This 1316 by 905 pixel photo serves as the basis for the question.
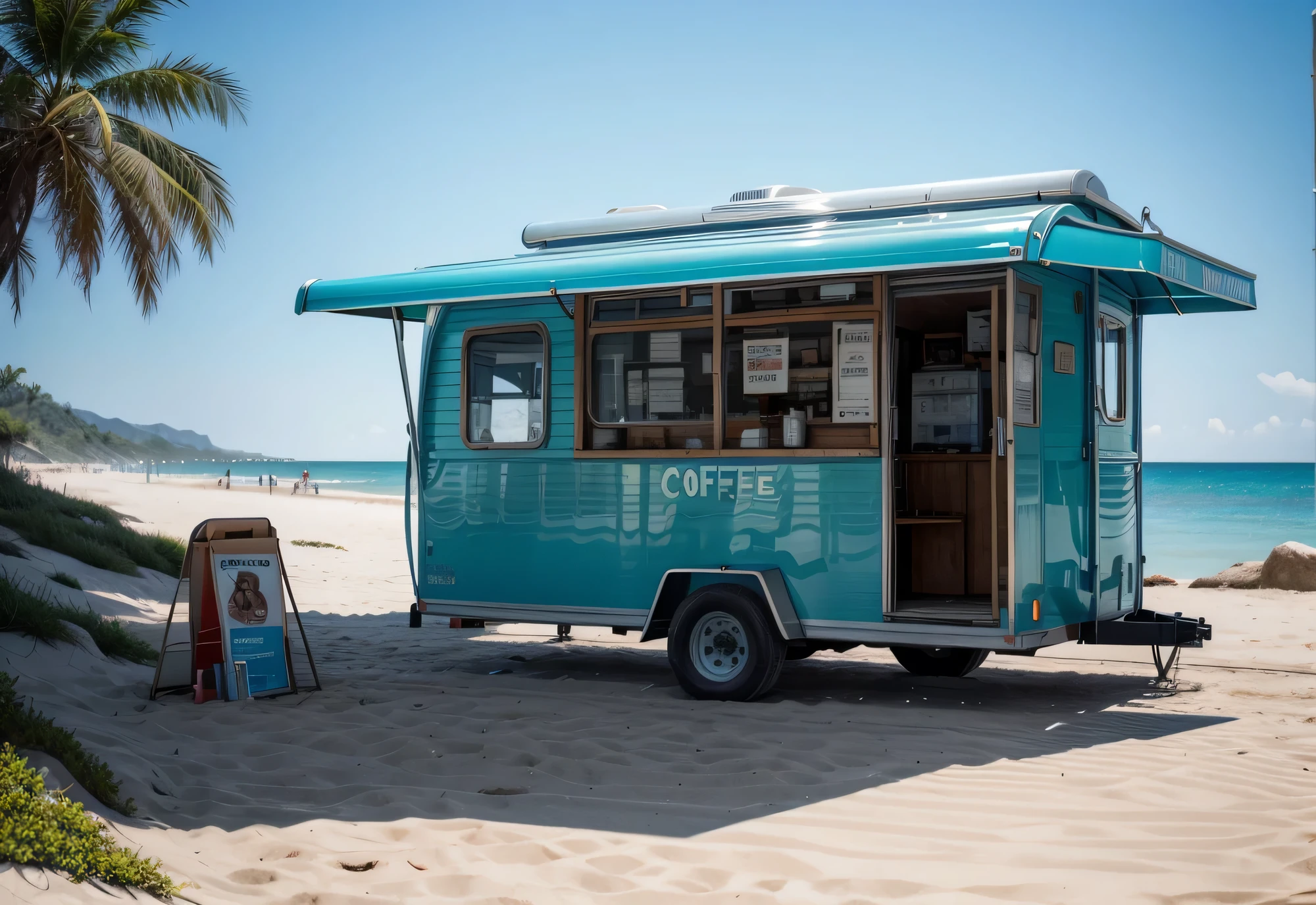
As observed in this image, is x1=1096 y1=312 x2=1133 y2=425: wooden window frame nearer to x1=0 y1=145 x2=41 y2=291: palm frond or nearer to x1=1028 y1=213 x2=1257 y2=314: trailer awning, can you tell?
x1=1028 y1=213 x2=1257 y2=314: trailer awning

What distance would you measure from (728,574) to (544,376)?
76.6 inches

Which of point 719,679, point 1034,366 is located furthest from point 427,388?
point 1034,366

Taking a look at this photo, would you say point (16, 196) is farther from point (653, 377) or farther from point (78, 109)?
point (653, 377)

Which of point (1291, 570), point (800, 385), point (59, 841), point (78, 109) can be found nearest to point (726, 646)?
point (800, 385)

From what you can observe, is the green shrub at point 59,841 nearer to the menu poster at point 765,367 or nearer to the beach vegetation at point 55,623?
the beach vegetation at point 55,623

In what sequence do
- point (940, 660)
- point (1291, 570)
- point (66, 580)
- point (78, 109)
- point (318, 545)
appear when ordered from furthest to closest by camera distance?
point (318, 545) < point (78, 109) < point (1291, 570) < point (66, 580) < point (940, 660)

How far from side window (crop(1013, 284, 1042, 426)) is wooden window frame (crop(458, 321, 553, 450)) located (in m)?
3.05

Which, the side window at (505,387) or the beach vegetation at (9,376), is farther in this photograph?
the beach vegetation at (9,376)

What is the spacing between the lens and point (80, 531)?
12.1 metres

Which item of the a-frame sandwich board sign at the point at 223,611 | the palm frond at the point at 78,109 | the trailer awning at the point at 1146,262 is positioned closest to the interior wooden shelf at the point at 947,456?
the trailer awning at the point at 1146,262

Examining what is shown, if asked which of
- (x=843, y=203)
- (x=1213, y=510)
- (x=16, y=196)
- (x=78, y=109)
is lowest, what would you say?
(x=1213, y=510)

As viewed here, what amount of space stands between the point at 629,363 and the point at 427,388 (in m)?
1.68

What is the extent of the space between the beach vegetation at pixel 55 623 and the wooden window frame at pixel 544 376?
2.75 meters

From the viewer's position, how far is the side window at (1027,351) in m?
6.56
